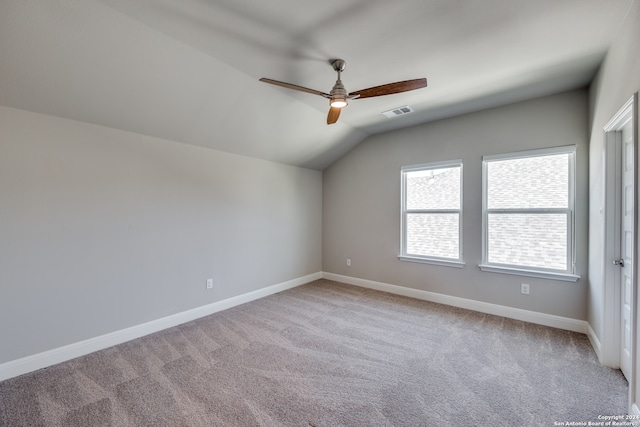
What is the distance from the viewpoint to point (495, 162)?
3475mm

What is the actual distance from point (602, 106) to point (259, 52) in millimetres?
3124

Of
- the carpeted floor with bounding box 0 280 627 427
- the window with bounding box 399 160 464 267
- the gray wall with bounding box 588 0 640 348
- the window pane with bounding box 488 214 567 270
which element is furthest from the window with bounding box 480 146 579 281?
the carpeted floor with bounding box 0 280 627 427

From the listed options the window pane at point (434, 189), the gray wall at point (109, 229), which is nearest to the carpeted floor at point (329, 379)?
the gray wall at point (109, 229)

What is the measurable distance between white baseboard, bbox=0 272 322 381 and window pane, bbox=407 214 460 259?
2606 millimetres

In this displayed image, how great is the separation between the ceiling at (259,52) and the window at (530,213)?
81 centimetres

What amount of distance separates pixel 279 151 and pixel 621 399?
13.9 feet

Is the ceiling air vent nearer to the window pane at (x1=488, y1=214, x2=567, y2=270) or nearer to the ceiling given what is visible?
the ceiling

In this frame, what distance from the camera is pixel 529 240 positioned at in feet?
10.6

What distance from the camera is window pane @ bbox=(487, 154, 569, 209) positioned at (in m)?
3.07

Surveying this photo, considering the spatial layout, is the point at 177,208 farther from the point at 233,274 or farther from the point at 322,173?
the point at 322,173

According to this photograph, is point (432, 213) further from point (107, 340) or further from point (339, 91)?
point (107, 340)

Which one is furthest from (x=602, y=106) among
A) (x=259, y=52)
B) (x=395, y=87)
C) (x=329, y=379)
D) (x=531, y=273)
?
(x=329, y=379)

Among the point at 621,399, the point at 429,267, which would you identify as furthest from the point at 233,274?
the point at 621,399

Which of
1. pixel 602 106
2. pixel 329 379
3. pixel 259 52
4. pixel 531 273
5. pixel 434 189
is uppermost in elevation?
pixel 259 52
